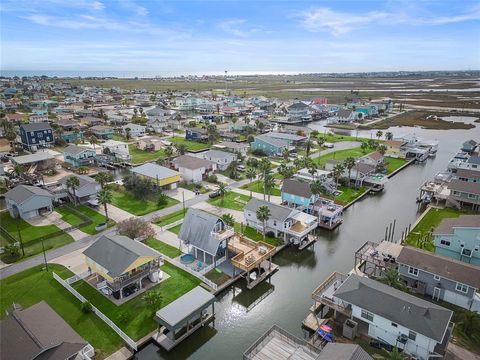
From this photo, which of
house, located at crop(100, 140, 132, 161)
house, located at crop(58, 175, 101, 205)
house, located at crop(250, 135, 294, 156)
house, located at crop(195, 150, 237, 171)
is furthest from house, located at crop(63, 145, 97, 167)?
house, located at crop(250, 135, 294, 156)

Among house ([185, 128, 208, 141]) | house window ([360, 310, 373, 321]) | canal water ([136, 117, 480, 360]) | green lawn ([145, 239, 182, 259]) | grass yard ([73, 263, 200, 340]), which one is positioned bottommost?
canal water ([136, 117, 480, 360])

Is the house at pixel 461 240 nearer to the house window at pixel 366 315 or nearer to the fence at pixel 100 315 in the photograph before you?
the house window at pixel 366 315

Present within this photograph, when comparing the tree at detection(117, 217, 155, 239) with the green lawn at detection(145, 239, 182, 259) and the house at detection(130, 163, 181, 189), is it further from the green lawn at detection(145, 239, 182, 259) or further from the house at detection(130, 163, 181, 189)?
the house at detection(130, 163, 181, 189)

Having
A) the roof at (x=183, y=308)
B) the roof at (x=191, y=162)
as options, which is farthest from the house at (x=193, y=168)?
the roof at (x=183, y=308)

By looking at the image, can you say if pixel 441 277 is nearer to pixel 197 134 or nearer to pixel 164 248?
pixel 164 248

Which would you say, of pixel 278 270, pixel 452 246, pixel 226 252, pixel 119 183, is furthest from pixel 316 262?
pixel 119 183

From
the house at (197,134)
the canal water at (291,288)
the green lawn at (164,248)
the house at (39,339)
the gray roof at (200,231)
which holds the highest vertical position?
the house at (197,134)
